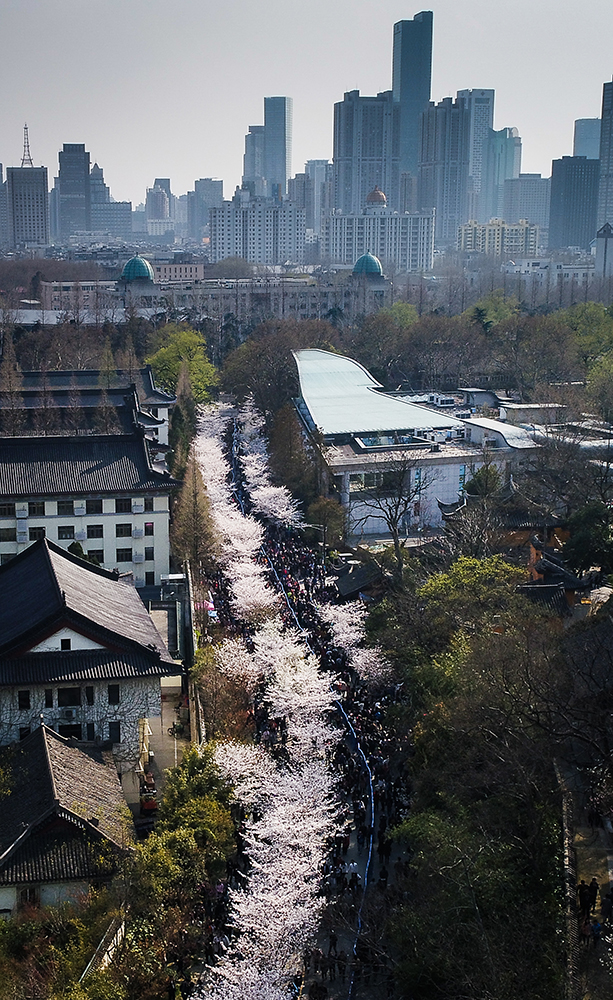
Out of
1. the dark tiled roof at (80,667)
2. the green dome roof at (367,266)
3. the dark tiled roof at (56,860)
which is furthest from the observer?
the green dome roof at (367,266)

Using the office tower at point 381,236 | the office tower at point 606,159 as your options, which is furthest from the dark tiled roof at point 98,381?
the office tower at point 606,159

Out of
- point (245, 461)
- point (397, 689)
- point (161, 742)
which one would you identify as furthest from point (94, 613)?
point (245, 461)

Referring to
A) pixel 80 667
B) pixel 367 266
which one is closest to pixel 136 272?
pixel 367 266

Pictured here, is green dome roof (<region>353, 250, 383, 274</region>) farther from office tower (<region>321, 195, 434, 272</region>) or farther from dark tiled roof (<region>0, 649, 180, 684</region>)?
dark tiled roof (<region>0, 649, 180, 684</region>)

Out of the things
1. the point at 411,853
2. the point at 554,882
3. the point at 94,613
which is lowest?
the point at 411,853

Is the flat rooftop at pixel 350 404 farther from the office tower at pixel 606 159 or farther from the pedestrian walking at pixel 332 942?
the office tower at pixel 606 159

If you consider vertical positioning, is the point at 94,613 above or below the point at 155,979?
above

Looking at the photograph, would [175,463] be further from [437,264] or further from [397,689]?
[437,264]
